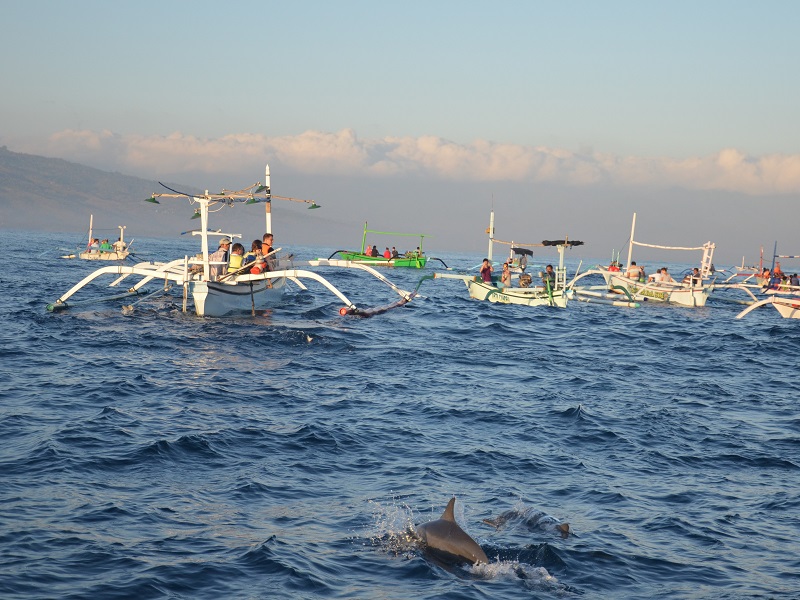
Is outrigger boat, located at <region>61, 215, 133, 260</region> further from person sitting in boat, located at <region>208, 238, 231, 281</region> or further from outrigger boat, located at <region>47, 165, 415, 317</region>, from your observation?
person sitting in boat, located at <region>208, 238, 231, 281</region>

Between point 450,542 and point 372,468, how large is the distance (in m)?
2.90

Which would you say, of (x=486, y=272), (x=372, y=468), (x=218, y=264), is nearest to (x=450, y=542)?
(x=372, y=468)

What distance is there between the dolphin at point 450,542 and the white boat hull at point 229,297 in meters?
16.3

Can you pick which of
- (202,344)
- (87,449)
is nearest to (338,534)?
(87,449)

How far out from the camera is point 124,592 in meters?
7.13

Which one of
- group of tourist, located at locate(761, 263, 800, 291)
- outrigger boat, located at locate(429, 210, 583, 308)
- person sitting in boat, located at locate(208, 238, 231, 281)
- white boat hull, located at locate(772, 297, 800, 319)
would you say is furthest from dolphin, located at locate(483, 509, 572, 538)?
group of tourist, located at locate(761, 263, 800, 291)

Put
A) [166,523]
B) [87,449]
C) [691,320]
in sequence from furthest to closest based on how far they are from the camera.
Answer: [691,320]
[87,449]
[166,523]

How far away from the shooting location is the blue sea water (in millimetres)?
7906

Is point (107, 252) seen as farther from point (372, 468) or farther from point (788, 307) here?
point (372, 468)

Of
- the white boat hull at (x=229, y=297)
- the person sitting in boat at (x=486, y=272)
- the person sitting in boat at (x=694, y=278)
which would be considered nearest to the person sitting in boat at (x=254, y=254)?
the white boat hull at (x=229, y=297)

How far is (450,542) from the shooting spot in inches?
328

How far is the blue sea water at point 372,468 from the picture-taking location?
7.91m

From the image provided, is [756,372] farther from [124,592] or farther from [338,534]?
[124,592]

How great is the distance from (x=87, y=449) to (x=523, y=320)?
2198 centimetres
